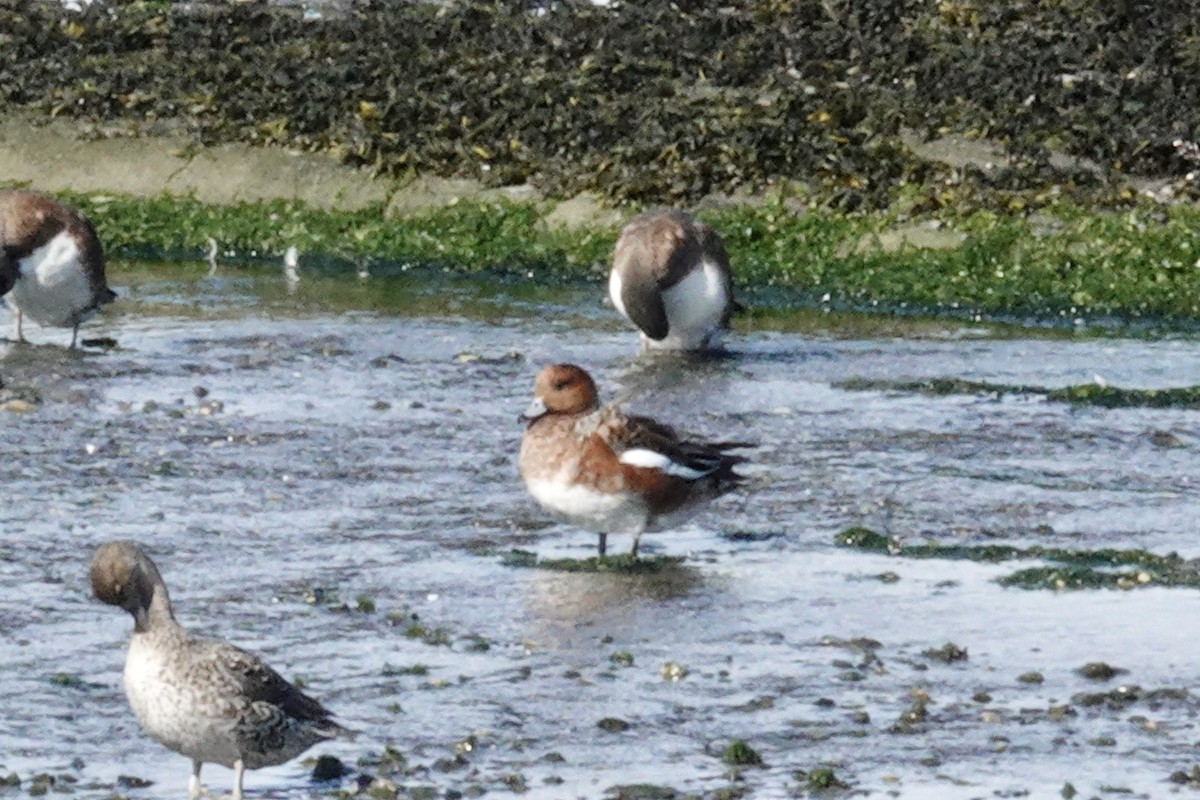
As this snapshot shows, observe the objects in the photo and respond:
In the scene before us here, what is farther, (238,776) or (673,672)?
(673,672)

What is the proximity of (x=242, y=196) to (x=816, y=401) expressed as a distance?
8.12 metres

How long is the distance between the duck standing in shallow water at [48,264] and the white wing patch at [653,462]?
21.2ft

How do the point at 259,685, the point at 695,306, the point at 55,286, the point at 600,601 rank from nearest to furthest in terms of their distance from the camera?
the point at 259,685 < the point at 600,601 < the point at 55,286 < the point at 695,306

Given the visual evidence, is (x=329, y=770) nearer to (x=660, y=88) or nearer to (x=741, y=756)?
(x=741, y=756)

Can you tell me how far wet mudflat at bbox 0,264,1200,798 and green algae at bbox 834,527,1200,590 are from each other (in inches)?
4.2

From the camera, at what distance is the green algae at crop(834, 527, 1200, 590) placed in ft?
32.1

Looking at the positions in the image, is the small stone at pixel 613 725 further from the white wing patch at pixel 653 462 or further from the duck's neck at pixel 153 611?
→ the white wing patch at pixel 653 462

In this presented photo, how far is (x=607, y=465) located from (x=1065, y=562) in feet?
Answer: 6.02

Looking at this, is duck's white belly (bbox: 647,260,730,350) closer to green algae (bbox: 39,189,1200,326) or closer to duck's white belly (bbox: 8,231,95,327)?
green algae (bbox: 39,189,1200,326)

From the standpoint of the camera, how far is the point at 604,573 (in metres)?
10.0

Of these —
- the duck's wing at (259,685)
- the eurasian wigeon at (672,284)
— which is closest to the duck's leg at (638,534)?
the duck's wing at (259,685)

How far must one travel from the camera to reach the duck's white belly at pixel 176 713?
7.01 metres

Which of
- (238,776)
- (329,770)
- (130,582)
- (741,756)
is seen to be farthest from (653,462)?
(238,776)

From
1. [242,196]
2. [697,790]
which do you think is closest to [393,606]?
[697,790]
